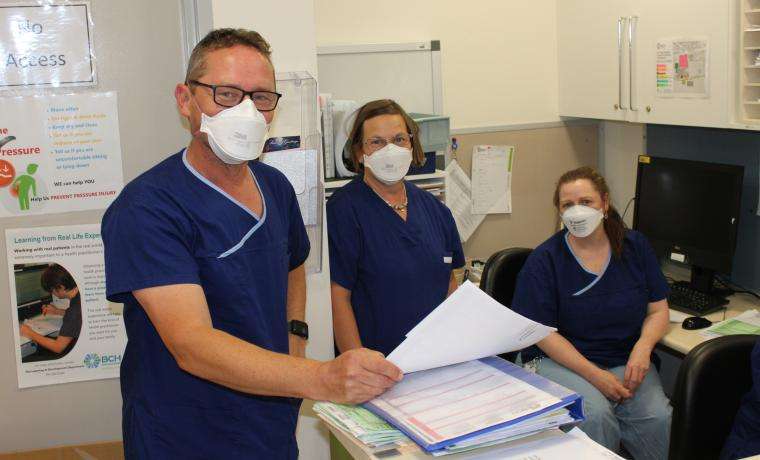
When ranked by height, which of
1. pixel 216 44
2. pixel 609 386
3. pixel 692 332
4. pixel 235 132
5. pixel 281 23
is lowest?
pixel 609 386

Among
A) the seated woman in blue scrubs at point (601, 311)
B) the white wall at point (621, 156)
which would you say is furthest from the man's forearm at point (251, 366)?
the white wall at point (621, 156)

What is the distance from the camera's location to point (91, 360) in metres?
2.33

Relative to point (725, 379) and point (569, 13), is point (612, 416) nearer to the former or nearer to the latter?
point (725, 379)

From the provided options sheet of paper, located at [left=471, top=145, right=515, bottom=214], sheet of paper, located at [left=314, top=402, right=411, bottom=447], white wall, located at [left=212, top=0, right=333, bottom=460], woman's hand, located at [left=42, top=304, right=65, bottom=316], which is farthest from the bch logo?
sheet of paper, located at [left=471, top=145, right=515, bottom=214]

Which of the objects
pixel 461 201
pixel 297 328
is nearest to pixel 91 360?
pixel 297 328

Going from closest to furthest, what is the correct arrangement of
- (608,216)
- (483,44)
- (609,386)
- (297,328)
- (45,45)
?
(297,328) < (45,45) < (609,386) < (608,216) < (483,44)

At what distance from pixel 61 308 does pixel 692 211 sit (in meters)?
2.27

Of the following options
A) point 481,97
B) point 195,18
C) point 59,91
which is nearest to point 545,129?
point 481,97

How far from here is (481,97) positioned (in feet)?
11.9

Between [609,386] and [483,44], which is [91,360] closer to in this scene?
[609,386]

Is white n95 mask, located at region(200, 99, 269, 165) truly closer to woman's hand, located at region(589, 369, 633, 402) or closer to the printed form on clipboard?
the printed form on clipboard

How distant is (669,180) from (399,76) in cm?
121

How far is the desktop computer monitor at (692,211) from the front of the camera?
2.88 m

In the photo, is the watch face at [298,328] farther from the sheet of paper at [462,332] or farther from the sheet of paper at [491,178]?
the sheet of paper at [491,178]
